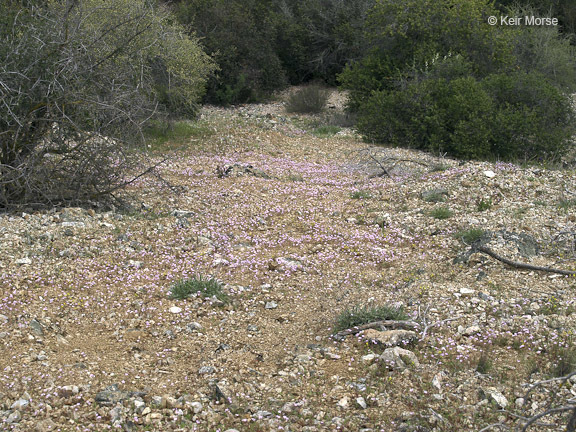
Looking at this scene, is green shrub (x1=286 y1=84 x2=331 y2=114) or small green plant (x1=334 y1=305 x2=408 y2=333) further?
green shrub (x1=286 y1=84 x2=331 y2=114)

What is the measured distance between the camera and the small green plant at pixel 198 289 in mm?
5742

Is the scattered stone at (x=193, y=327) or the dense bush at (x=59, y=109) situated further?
the dense bush at (x=59, y=109)

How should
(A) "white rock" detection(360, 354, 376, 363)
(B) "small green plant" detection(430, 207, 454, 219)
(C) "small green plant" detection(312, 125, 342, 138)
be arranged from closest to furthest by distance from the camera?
(A) "white rock" detection(360, 354, 376, 363), (B) "small green plant" detection(430, 207, 454, 219), (C) "small green plant" detection(312, 125, 342, 138)

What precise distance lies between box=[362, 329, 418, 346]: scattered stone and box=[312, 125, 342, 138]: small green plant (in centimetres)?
1209

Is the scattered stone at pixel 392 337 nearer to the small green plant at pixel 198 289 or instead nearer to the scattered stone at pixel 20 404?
the small green plant at pixel 198 289

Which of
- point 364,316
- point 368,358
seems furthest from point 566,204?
point 368,358

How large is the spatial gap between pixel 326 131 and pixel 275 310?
11881 mm

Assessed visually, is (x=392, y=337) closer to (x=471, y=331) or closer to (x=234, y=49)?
(x=471, y=331)

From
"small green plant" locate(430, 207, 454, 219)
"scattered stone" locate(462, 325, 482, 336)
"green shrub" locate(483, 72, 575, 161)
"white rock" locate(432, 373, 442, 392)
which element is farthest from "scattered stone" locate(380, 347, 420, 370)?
"green shrub" locate(483, 72, 575, 161)

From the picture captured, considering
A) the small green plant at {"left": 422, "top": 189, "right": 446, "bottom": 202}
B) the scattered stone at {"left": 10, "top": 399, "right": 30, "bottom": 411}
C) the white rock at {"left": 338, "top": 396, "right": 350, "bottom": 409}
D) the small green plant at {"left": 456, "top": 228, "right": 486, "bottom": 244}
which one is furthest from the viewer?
the small green plant at {"left": 422, "top": 189, "right": 446, "bottom": 202}

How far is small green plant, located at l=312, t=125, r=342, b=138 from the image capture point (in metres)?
16.6

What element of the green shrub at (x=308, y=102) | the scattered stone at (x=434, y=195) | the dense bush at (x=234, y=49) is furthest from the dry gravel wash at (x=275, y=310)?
the dense bush at (x=234, y=49)

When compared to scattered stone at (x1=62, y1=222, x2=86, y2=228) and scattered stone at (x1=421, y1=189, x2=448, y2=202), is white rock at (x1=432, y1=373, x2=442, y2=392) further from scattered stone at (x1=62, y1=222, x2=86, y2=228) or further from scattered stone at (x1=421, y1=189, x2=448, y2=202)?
scattered stone at (x1=421, y1=189, x2=448, y2=202)

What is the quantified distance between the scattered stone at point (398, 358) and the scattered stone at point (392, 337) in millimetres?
130
